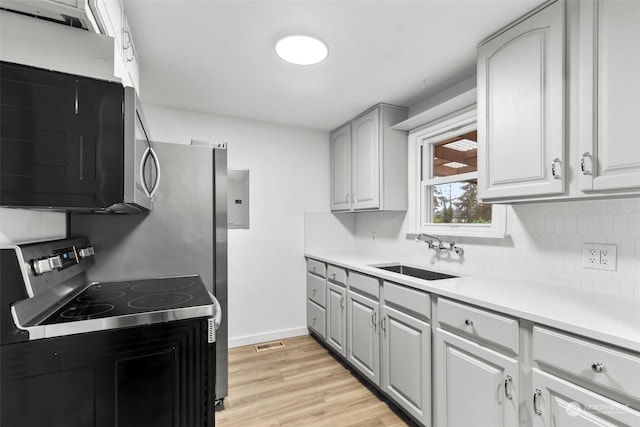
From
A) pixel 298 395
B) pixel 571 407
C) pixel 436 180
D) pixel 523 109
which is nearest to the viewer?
pixel 571 407

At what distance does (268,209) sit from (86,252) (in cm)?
174

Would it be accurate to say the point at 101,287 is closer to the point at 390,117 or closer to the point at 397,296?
the point at 397,296

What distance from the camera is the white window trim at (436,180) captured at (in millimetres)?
1977

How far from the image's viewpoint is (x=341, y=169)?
3201 millimetres

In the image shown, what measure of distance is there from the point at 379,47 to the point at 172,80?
149 centimetres

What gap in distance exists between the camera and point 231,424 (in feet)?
6.09

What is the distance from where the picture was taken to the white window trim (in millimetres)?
1977

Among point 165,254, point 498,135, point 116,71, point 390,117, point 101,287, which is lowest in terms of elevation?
point 101,287

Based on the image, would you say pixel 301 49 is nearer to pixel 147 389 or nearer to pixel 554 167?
pixel 554 167

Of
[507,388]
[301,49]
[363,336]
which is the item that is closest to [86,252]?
[301,49]

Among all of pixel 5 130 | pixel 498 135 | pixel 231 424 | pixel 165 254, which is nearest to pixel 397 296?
pixel 498 135

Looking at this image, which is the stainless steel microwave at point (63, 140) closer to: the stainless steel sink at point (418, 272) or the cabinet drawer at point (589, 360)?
the cabinet drawer at point (589, 360)

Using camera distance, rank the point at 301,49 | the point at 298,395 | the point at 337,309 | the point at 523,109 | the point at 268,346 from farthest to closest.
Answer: the point at 268,346
the point at 337,309
the point at 298,395
the point at 301,49
the point at 523,109

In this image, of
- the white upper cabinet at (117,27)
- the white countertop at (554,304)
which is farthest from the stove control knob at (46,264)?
the white countertop at (554,304)
